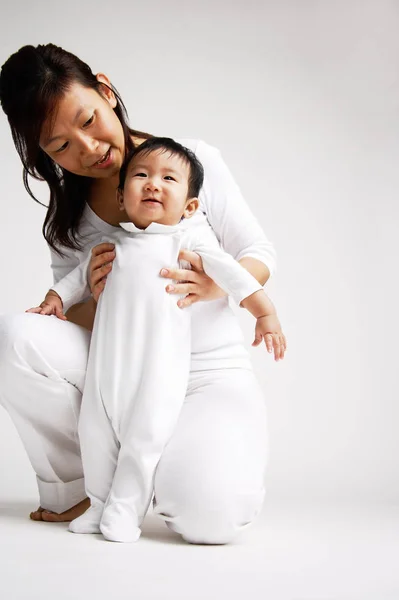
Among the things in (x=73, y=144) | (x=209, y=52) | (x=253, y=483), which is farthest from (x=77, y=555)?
(x=209, y=52)

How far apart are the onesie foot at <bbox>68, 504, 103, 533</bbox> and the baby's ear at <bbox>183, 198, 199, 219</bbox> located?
0.71 metres

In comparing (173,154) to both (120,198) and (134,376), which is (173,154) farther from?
(134,376)

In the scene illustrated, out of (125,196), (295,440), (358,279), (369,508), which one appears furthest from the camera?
(358,279)

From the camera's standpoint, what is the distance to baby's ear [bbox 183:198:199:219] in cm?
219

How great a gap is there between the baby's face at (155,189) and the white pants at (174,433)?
0.31 m

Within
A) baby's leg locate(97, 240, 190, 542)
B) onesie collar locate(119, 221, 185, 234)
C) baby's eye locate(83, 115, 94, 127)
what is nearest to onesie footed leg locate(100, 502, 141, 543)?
Result: baby's leg locate(97, 240, 190, 542)

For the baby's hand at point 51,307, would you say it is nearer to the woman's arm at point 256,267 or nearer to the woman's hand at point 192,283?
the woman's hand at point 192,283

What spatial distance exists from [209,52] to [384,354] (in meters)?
1.32

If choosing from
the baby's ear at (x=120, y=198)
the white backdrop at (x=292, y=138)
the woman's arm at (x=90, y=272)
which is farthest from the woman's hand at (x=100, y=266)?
the white backdrop at (x=292, y=138)

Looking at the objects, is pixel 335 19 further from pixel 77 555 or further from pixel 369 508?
pixel 77 555

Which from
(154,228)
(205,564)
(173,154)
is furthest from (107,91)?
(205,564)

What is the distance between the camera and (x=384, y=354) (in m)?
3.35

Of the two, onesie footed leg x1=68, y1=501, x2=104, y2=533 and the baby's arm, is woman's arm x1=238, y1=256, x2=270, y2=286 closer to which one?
the baby's arm

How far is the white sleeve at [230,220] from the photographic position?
2277 millimetres
